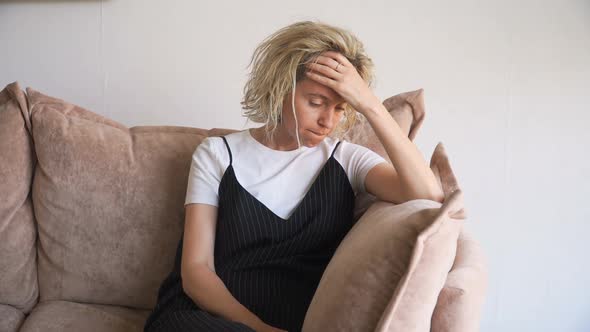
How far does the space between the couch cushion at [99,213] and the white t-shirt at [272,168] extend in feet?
0.54

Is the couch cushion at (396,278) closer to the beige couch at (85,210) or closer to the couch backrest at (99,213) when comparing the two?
the beige couch at (85,210)

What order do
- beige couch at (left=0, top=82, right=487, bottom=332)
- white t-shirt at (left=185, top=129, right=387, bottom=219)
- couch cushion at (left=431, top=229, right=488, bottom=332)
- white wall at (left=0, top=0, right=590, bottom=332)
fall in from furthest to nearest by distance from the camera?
1. white wall at (left=0, top=0, right=590, bottom=332)
2. beige couch at (left=0, top=82, right=487, bottom=332)
3. white t-shirt at (left=185, top=129, right=387, bottom=219)
4. couch cushion at (left=431, top=229, right=488, bottom=332)

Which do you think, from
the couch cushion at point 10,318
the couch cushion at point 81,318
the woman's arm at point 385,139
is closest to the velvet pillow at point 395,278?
the woman's arm at point 385,139

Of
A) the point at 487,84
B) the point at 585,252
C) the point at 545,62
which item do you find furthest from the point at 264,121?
the point at 585,252

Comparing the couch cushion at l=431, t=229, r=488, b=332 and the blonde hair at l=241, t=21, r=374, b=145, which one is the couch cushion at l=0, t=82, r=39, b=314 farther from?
the couch cushion at l=431, t=229, r=488, b=332

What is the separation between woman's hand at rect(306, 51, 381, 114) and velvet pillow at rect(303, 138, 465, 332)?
374mm

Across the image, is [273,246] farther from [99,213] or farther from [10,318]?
[10,318]

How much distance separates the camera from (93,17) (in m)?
1.92

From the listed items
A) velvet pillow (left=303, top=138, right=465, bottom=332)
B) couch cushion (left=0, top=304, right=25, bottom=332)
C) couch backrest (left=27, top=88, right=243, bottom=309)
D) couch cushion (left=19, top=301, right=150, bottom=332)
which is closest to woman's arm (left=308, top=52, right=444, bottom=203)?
velvet pillow (left=303, top=138, right=465, bottom=332)

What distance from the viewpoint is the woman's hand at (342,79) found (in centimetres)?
129

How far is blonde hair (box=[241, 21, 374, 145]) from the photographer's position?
1.32 metres

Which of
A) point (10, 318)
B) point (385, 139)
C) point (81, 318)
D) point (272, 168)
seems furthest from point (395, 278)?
point (10, 318)

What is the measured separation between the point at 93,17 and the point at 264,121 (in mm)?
881

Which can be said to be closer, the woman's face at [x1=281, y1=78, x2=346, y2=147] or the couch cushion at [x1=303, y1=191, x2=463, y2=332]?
the couch cushion at [x1=303, y1=191, x2=463, y2=332]
